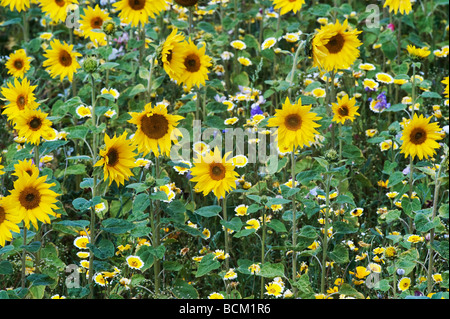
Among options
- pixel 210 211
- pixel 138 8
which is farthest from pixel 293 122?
pixel 138 8

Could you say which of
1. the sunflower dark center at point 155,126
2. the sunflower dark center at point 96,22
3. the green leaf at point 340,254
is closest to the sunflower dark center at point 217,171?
the sunflower dark center at point 155,126

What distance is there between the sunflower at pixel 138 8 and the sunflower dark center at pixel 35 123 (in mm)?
915

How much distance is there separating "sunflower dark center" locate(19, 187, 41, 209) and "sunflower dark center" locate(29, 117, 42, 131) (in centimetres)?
35

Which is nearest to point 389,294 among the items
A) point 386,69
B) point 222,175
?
point 222,175

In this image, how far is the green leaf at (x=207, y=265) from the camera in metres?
2.68

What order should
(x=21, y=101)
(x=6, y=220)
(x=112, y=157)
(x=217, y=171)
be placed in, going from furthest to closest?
(x=21, y=101)
(x=217, y=171)
(x=112, y=157)
(x=6, y=220)

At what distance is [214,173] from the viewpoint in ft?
8.68

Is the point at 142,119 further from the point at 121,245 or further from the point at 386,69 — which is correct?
the point at 386,69

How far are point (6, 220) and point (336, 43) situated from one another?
1535mm

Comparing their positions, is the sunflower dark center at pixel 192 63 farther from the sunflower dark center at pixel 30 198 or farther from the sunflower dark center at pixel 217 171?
the sunflower dark center at pixel 30 198

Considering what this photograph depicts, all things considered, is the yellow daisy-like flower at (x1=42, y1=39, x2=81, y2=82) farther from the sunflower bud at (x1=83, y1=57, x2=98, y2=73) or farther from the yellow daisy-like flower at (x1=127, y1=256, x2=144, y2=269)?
the yellow daisy-like flower at (x1=127, y1=256, x2=144, y2=269)

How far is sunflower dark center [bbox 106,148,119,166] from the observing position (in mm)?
2521

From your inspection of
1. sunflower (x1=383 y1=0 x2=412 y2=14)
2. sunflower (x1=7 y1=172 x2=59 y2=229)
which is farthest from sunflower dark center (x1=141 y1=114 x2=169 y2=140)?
sunflower (x1=383 y1=0 x2=412 y2=14)

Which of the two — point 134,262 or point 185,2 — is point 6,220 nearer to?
point 134,262
